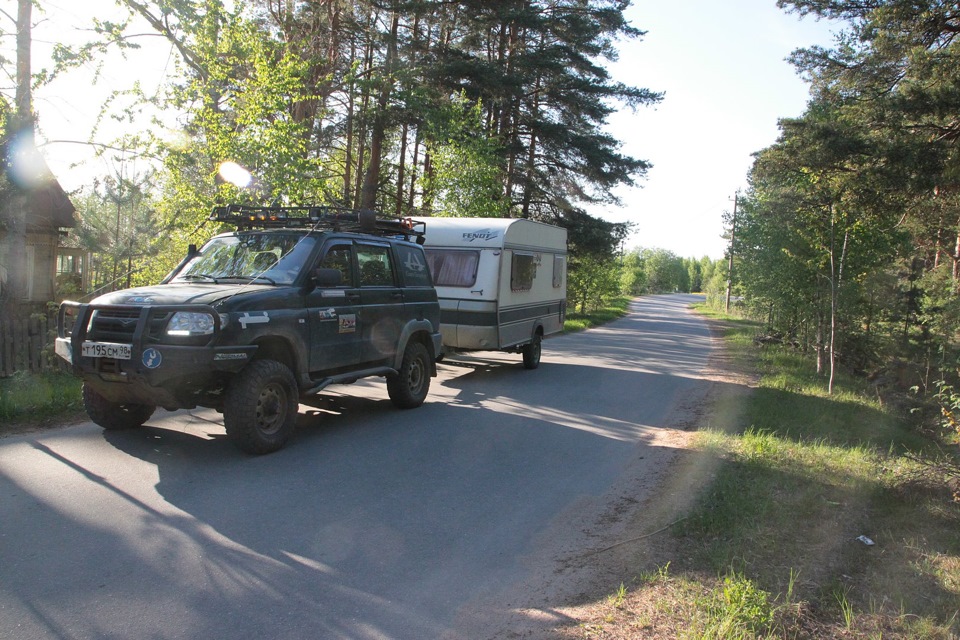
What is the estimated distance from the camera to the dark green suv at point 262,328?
5824mm

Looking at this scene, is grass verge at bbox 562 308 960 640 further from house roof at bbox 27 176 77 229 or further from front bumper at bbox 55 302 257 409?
house roof at bbox 27 176 77 229

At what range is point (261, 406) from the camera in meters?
6.42

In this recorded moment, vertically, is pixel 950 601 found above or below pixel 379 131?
below

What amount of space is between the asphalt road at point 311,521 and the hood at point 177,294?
1.46 m

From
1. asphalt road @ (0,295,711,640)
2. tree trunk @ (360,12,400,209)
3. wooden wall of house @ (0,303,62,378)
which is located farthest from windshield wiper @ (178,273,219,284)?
tree trunk @ (360,12,400,209)

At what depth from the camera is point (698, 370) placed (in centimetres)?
1522

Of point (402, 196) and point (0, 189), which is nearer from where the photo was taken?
point (0, 189)

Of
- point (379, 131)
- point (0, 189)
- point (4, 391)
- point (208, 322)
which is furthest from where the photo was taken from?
point (379, 131)

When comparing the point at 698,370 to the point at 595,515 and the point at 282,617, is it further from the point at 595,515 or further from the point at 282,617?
the point at 282,617

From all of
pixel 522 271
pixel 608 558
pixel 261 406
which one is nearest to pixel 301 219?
pixel 261 406

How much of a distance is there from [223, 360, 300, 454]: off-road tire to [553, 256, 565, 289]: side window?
9.35 metres

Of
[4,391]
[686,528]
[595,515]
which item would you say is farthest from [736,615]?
[4,391]

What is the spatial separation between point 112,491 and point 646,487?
4.59 meters

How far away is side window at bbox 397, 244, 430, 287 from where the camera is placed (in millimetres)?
Answer: 8914
